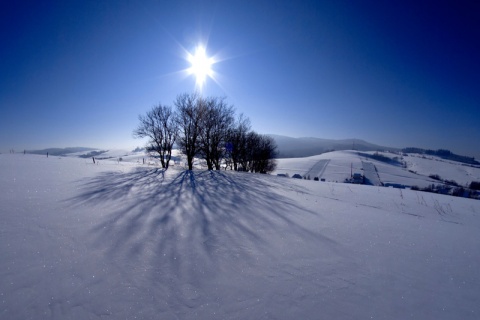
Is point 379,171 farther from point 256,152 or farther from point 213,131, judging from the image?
point 213,131

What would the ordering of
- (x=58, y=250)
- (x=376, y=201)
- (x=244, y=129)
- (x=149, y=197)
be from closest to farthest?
1. (x=58, y=250)
2. (x=149, y=197)
3. (x=376, y=201)
4. (x=244, y=129)

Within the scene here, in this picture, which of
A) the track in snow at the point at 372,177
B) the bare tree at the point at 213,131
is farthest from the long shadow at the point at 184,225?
the track in snow at the point at 372,177

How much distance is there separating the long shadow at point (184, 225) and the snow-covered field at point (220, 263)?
0.03m

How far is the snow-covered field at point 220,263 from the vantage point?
2143 mm

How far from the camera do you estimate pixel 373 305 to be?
229cm

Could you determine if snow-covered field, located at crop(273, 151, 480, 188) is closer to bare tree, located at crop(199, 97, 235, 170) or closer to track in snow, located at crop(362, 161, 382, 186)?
track in snow, located at crop(362, 161, 382, 186)

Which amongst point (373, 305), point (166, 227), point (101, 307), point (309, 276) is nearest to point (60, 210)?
point (166, 227)

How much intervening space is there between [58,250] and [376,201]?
9.73 metres

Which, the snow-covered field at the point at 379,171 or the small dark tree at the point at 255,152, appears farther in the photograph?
the snow-covered field at the point at 379,171

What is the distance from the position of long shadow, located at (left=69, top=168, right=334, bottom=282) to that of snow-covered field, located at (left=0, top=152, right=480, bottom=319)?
29 millimetres

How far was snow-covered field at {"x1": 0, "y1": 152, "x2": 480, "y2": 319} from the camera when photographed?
7.03 ft

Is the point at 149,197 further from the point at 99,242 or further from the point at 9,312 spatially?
the point at 9,312

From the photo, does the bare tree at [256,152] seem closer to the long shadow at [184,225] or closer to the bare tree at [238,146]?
the bare tree at [238,146]

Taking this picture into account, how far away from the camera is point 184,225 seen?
4.18 m
